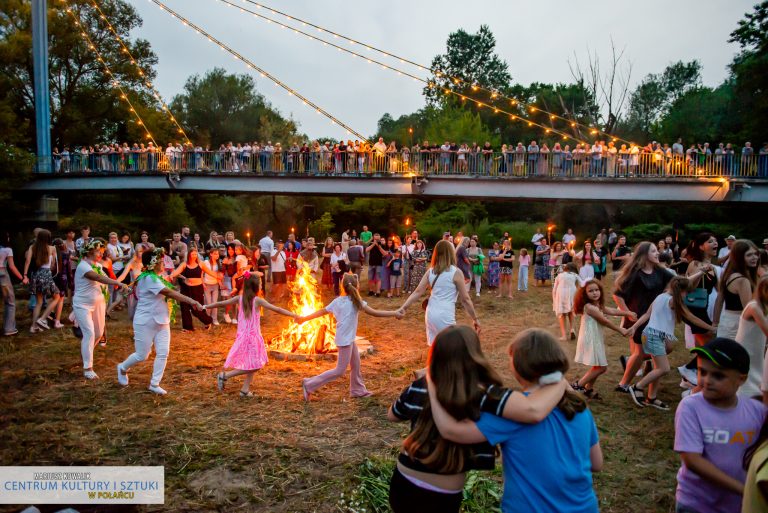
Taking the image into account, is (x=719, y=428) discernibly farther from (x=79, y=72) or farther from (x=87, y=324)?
(x=79, y=72)

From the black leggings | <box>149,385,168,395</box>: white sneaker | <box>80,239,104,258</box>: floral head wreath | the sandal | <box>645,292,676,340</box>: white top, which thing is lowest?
<box>149,385,168,395</box>: white sneaker

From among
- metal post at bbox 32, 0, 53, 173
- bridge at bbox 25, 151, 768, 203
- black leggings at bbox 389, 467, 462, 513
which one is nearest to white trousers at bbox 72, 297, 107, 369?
black leggings at bbox 389, 467, 462, 513

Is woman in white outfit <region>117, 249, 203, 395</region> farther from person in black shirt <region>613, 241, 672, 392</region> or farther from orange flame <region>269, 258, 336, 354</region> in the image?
person in black shirt <region>613, 241, 672, 392</region>

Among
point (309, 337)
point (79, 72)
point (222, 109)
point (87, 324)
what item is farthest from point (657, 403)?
point (222, 109)

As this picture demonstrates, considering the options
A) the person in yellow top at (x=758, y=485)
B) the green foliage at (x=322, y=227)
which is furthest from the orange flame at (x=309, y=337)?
the green foliage at (x=322, y=227)

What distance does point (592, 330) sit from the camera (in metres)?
7.18

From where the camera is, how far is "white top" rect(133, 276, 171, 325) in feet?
23.9

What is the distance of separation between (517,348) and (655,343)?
4.96 meters

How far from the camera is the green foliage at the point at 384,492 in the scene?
4359mm

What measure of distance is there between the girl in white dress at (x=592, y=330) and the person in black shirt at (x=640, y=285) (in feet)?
0.70

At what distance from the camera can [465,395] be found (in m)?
2.43

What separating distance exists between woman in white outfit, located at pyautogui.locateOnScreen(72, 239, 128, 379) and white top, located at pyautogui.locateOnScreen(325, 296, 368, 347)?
336cm

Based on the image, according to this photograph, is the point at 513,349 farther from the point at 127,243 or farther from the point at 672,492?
the point at 127,243

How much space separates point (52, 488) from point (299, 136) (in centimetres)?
4549
